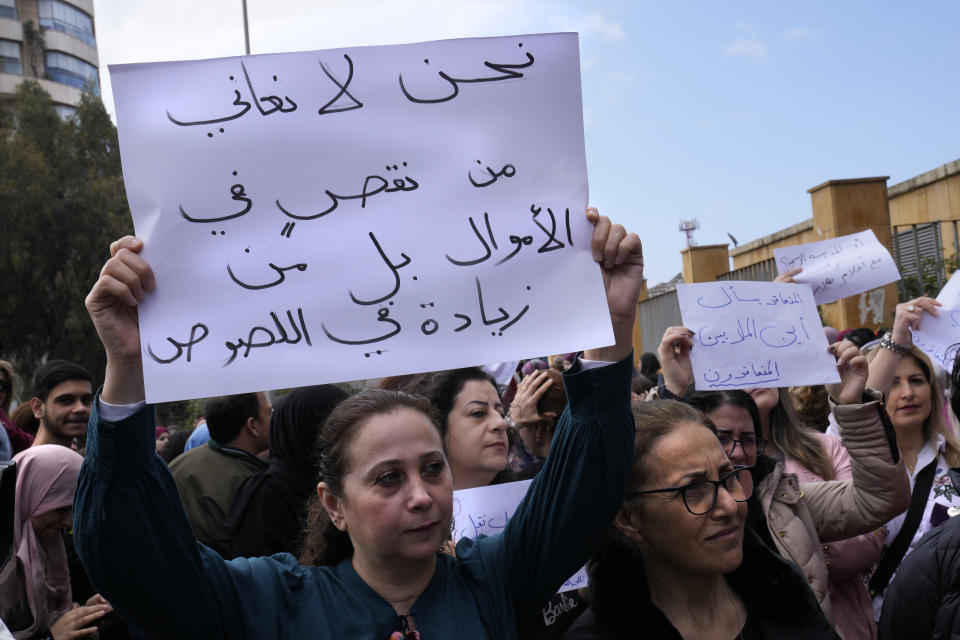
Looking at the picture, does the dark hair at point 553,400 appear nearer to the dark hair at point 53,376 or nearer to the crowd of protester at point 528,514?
the crowd of protester at point 528,514

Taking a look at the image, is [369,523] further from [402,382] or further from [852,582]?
[852,582]

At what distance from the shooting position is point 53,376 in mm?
4891

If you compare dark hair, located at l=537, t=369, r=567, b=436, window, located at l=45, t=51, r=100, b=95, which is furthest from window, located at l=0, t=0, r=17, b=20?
dark hair, located at l=537, t=369, r=567, b=436

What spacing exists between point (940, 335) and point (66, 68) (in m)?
63.4

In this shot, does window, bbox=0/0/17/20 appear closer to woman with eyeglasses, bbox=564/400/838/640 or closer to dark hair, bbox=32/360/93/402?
dark hair, bbox=32/360/93/402

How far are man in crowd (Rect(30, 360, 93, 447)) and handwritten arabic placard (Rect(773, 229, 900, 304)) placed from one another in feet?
12.4

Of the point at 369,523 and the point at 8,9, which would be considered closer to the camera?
the point at 369,523

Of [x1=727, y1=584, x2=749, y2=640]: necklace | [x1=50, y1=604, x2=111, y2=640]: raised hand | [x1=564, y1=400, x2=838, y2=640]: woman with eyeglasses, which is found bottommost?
[x1=50, y1=604, x2=111, y2=640]: raised hand

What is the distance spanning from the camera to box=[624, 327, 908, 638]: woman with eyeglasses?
114 inches

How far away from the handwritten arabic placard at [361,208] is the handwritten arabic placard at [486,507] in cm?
116

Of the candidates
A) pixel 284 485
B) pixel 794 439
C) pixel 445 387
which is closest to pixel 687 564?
pixel 445 387

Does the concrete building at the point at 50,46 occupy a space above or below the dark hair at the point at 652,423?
above

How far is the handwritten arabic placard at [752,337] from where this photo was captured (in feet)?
11.0

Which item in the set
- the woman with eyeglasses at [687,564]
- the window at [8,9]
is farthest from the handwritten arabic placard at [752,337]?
the window at [8,9]
